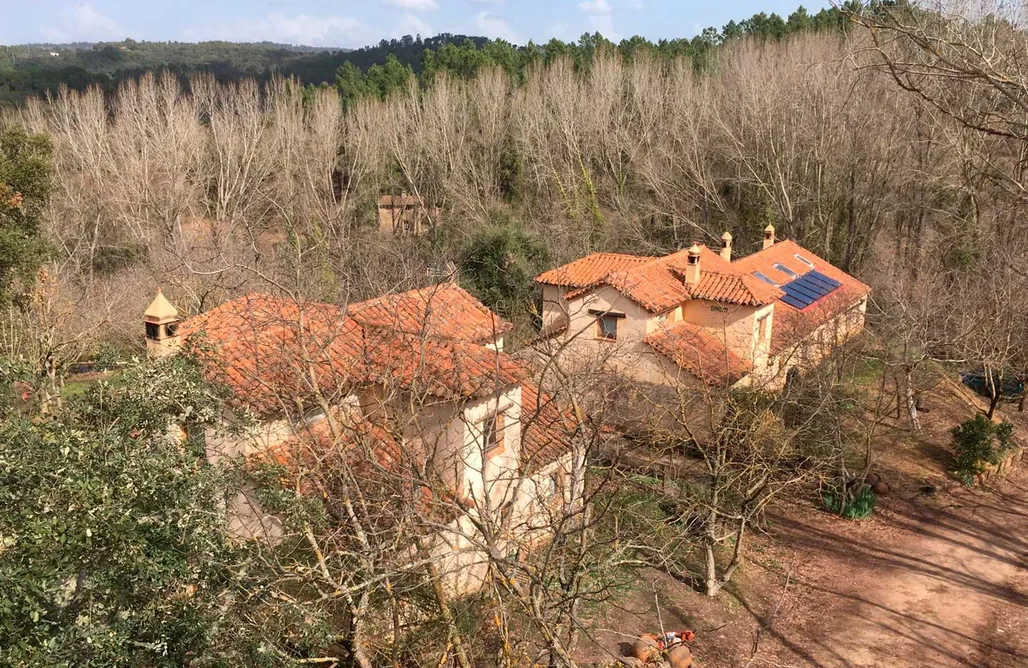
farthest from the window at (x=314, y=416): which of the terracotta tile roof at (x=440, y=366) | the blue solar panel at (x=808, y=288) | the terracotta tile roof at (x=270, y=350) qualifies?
the blue solar panel at (x=808, y=288)

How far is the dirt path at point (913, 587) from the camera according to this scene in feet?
44.3

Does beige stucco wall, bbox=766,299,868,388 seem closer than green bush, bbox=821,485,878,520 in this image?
No

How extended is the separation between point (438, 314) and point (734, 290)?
452 inches

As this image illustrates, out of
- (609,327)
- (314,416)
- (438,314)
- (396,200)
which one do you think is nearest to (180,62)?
(396,200)

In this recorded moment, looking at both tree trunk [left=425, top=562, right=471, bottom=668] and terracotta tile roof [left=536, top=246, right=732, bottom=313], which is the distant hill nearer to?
terracotta tile roof [left=536, top=246, right=732, bottom=313]

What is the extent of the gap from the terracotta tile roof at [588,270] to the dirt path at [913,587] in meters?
9.34

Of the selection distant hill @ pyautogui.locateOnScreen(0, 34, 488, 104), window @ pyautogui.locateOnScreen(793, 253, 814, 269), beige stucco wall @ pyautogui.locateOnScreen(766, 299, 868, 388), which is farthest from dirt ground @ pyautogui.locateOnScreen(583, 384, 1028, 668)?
distant hill @ pyautogui.locateOnScreen(0, 34, 488, 104)

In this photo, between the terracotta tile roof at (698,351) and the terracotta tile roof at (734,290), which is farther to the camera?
the terracotta tile roof at (734,290)

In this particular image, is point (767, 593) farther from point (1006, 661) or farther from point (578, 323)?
point (578, 323)

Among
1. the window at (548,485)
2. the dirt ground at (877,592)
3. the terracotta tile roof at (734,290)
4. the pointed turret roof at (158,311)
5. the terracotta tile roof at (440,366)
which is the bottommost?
the dirt ground at (877,592)

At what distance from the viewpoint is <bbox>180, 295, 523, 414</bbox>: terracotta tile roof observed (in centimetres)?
995

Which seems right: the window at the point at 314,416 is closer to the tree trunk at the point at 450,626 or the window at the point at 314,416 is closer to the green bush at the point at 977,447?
the tree trunk at the point at 450,626

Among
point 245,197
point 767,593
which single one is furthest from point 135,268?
point 767,593

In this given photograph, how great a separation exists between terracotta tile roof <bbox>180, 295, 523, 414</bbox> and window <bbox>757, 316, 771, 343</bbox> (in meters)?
11.7
